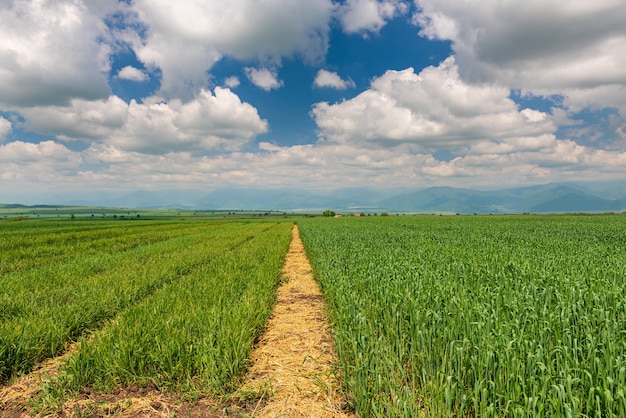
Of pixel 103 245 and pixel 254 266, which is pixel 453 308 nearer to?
pixel 254 266

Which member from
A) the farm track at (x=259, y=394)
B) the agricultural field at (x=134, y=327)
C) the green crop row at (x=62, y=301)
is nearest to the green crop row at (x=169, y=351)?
the agricultural field at (x=134, y=327)

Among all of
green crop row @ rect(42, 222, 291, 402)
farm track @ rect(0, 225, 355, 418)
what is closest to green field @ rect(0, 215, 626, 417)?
green crop row @ rect(42, 222, 291, 402)

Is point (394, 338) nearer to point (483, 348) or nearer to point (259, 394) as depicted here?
point (483, 348)

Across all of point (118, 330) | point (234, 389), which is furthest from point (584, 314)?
point (118, 330)

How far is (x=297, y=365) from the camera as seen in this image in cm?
551

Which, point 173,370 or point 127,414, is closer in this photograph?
point 127,414

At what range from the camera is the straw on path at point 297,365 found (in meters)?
4.26

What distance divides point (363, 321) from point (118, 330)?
467cm

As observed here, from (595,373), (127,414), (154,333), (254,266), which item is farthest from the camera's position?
(254,266)

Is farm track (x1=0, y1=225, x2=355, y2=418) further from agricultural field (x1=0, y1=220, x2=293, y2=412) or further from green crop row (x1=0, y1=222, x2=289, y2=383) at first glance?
green crop row (x1=0, y1=222, x2=289, y2=383)

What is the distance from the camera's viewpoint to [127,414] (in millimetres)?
4094

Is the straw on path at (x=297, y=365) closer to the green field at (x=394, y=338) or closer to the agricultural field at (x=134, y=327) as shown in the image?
the green field at (x=394, y=338)

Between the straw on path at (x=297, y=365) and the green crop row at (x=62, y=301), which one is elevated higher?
the green crop row at (x=62, y=301)

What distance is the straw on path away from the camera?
168 inches
